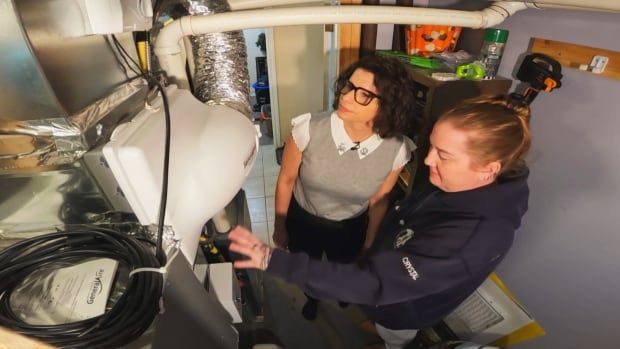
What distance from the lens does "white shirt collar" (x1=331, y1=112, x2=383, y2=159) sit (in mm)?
1104

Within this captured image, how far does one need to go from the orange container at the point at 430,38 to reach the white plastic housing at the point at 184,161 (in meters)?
1.16

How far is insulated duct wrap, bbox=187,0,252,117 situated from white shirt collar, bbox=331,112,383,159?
0.35 meters

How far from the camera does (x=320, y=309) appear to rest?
64.7 inches

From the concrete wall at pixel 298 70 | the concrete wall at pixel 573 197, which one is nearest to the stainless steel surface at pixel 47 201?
the concrete wall at pixel 573 197

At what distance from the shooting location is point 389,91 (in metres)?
1.00

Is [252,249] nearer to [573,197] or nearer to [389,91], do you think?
[389,91]

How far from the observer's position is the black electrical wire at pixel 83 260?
426 millimetres

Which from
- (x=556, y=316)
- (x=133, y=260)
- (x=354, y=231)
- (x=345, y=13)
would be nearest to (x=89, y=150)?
(x=133, y=260)

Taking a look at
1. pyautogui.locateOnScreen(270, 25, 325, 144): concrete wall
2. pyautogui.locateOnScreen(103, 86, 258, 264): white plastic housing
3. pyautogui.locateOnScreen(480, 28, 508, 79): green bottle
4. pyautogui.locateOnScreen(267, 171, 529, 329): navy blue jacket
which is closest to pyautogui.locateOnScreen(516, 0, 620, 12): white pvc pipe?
pyautogui.locateOnScreen(480, 28, 508, 79): green bottle

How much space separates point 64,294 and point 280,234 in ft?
3.19

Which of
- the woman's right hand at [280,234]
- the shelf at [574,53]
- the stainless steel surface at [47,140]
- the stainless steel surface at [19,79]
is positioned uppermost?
the stainless steel surface at [19,79]

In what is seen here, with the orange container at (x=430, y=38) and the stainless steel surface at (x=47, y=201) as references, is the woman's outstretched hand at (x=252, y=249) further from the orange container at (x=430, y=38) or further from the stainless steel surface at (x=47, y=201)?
the orange container at (x=430, y=38)

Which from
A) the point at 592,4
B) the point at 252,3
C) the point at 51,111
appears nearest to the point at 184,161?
the point at 51,111

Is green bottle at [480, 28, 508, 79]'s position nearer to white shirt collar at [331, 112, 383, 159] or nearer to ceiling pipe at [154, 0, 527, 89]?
ceiling pipe at [154, 0, 527, 89]
